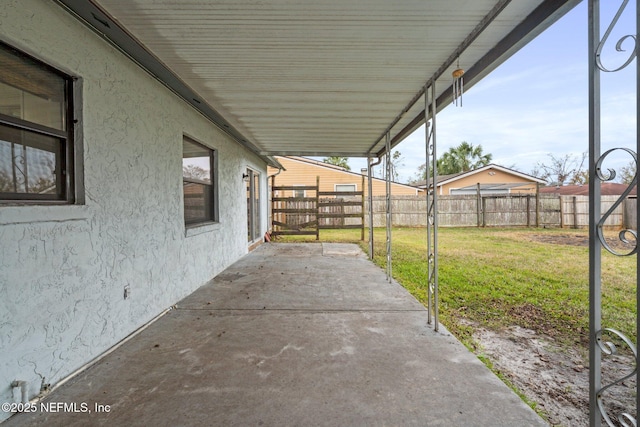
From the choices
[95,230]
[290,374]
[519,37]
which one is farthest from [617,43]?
[95,230]

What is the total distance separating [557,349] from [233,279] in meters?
4.34

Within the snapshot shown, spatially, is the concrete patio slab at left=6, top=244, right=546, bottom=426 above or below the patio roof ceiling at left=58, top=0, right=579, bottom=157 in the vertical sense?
below

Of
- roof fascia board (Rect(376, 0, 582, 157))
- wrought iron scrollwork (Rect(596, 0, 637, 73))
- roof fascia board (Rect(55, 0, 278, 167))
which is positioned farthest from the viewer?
roof fascia board (Rect(55, 0, 278, 167))

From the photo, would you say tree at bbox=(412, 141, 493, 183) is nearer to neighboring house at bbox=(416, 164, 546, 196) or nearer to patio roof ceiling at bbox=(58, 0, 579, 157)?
neighboring house at bbox=(416, 164, 546, 196)

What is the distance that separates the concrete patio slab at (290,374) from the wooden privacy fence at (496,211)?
38.1 feet

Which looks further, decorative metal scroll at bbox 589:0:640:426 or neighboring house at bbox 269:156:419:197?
neighboring house at bbox 269:156:419:197

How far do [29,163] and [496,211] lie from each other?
15884 millimetres

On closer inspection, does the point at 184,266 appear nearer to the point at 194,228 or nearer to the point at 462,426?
the point at 194,228

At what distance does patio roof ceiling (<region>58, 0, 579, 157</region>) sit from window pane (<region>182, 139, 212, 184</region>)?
67cm

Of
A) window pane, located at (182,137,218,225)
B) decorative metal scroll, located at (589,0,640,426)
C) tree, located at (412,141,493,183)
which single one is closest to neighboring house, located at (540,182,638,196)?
tree, located at (412,141,493,183)

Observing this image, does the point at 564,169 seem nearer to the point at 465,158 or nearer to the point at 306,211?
the point at 465,158

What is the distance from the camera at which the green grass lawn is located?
3.35m

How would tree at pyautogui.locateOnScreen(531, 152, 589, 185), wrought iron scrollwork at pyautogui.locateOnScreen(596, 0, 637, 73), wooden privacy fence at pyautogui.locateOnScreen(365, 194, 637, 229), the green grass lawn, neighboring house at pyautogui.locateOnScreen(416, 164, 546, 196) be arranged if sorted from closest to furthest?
wrought iron scrollwork at pyautogui.locateOnScreen(596, 0, 637, 73), the green grass lawn, wooden privacy fence at pyautogui.locateOnScreen(365, 194, 637, 229), neighboring house at pyautogui.locateOnScreen(416, 164, 546, 196), tree at pyautogui.locateOnScreen(531, 152, 589, 185)

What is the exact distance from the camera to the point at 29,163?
204 cm
